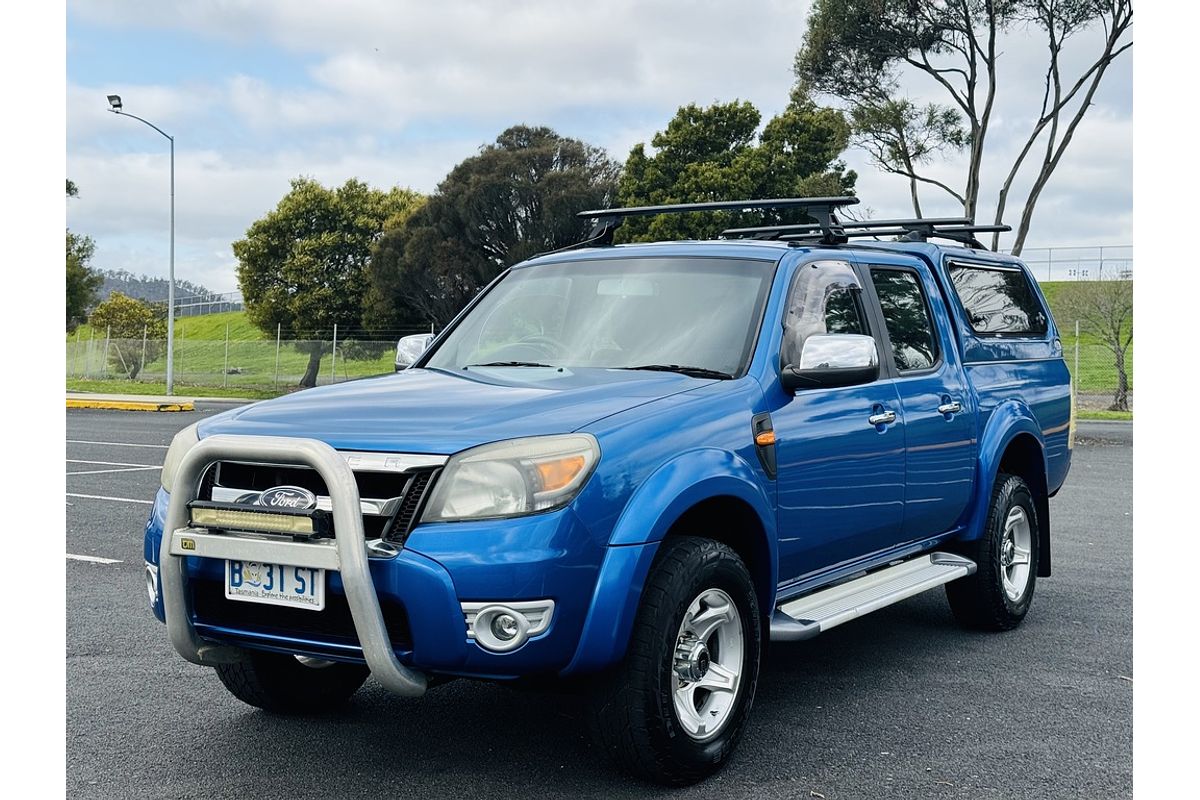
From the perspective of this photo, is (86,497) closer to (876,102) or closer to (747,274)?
(747,274)

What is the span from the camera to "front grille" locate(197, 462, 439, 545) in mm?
3715

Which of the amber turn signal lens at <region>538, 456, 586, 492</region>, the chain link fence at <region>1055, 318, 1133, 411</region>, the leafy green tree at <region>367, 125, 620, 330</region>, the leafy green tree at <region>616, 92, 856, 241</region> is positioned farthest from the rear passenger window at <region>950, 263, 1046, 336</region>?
the leafy green tree at <region>367, 125, 620, 330</region>

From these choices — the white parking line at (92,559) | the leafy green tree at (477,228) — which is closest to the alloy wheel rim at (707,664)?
the white parking line at (92,559)

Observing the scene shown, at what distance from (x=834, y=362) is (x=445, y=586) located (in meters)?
1.80

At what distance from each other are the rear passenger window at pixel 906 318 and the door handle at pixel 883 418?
0.37m

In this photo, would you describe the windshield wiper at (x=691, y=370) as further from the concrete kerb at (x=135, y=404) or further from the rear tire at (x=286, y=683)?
the concrete kerb at (x=135, y=404)

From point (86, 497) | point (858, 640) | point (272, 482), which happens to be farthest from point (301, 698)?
point (86, 497)

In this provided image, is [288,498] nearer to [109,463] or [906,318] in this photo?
[906,318]

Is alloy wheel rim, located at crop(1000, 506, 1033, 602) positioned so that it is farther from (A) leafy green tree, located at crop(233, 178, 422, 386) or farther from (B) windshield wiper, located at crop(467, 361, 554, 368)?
(A) leafy green tree, located at crop(233, 178, 422, 386)

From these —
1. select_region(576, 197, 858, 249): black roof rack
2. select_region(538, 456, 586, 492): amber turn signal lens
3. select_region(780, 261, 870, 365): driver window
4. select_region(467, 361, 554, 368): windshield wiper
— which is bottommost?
select_region(538, 456, 586, 492): amber turn signal lens

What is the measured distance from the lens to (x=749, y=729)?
4.77 meters

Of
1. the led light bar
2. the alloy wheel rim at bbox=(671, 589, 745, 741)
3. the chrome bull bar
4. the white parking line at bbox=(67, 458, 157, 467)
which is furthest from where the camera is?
the white parking line at bbox=(67, 458, 157, 467)

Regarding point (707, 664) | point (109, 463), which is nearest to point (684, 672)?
point (707, 664)

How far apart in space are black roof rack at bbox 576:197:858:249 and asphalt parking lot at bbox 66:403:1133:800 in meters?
2.09
